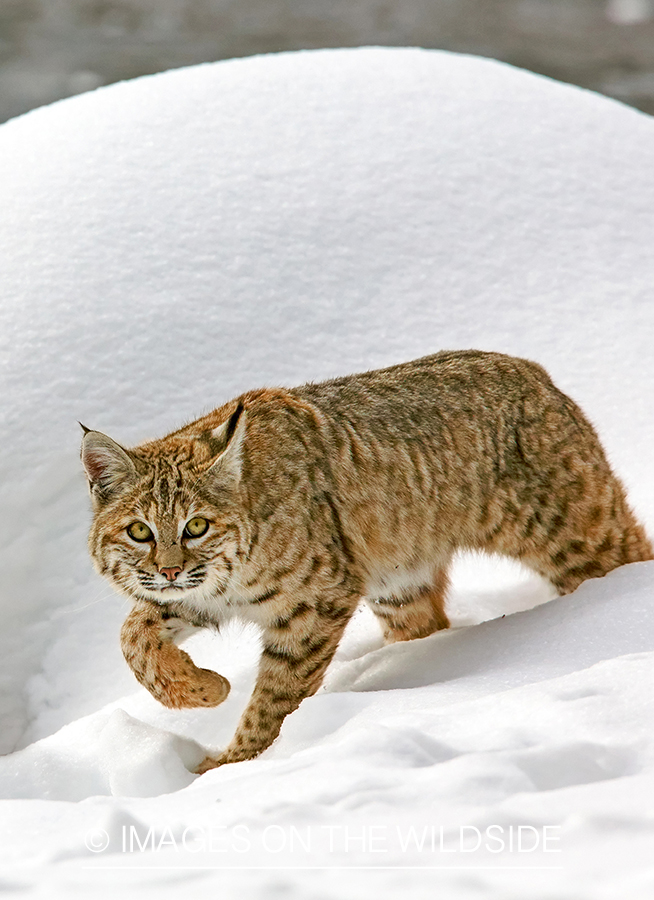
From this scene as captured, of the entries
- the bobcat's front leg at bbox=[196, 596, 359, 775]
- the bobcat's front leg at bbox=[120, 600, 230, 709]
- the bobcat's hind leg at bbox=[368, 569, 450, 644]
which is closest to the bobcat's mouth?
the bobcat's front leg at bbox=[120, 600, 230, 709]

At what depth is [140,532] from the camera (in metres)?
2.79

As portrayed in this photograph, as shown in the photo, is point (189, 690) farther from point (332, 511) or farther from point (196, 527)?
point (332, 511)

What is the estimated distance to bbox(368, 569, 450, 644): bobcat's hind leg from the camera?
11.5 ft

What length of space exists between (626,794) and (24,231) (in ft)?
12.9

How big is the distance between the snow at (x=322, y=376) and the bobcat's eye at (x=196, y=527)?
1.83ft

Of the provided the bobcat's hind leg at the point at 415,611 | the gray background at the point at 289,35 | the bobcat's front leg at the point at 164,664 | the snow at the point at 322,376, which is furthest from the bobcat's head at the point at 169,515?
the gray background at the point at 289,35

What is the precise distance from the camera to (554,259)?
5133 millimetres

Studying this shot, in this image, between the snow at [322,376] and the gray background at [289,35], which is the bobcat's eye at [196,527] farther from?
the gray background at [289,35]

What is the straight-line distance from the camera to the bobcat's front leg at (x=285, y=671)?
116 inches

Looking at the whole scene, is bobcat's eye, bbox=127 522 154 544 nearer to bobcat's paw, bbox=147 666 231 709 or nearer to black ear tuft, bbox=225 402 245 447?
black ear tuft, bbox=225 402 245 447

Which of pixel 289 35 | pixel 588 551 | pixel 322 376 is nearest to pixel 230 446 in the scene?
pixel 588 551

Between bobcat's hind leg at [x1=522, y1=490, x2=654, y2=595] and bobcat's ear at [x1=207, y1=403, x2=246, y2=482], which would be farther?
bobcat's hind leg at [x1=522, y1=490, x2=654, y2=595]

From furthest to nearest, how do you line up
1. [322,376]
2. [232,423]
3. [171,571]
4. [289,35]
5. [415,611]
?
[289,35], [322,376], [415,611], [232,423], [171,571]

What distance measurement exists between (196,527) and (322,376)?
1.94 meters
